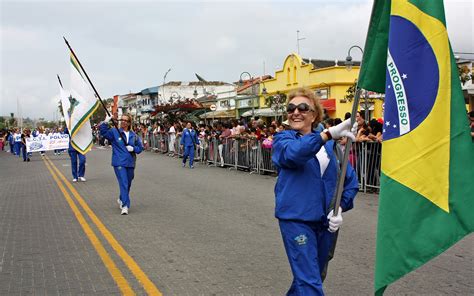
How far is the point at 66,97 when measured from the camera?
1559cm

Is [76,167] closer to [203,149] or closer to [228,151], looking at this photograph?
[228,151]

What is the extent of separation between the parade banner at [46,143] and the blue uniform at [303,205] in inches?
1156

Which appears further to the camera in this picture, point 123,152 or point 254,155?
point 254,155

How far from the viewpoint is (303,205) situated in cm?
383

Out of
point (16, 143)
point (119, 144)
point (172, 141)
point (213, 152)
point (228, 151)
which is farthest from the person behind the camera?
point (16, 143)

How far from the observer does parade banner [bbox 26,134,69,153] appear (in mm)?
32162

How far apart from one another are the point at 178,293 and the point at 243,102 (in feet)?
142

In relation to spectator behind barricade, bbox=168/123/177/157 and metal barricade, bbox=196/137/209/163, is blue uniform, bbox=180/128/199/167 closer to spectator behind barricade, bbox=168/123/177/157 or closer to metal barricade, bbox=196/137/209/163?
metal barricade, bbox=196/137/209/163

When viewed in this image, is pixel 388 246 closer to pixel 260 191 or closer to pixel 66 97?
pixel 260 191

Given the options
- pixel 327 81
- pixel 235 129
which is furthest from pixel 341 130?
pixel 327 81

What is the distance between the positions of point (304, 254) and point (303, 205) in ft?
1.11

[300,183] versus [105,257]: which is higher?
[300,183]

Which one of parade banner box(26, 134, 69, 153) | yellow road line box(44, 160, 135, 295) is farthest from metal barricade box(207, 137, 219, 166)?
parade banner box(26, 134, 69, 153)

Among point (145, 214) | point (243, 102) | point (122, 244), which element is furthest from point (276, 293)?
point (243, 102)
